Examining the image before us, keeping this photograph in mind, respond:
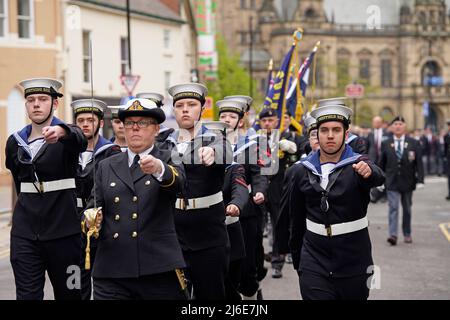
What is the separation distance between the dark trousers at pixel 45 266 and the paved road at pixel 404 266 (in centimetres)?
265

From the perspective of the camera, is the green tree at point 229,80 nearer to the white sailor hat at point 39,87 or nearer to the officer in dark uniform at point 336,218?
the white sailor hat at point 39,87

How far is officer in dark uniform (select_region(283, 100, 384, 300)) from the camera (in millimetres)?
7074

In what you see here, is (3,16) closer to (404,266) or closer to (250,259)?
(404,266)

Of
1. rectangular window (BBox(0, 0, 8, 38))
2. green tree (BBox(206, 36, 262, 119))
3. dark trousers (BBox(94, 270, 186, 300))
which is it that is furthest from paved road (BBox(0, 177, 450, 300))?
green tree (BBox(206, 36, 262, 119))

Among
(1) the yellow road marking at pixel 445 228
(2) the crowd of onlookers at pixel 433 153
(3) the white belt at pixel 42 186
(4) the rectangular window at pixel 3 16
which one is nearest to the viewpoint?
(3) the white belt at pixel 42 186

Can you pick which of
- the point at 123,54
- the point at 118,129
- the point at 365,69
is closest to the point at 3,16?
the point at 123,54

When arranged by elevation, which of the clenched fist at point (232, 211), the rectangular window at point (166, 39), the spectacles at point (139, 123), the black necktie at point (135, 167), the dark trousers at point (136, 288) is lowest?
the dark trousers at point (136, 288)

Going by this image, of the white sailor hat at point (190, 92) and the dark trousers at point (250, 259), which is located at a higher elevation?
the white sailor hat at point (190, 92)

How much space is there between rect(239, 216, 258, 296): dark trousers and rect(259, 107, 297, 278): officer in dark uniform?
1.77 meters

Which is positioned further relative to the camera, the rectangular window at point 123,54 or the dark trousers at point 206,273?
the rectangular window at point 123,54

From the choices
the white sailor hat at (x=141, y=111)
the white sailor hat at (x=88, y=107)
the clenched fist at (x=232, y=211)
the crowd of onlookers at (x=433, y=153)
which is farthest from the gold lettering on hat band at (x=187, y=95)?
the crowd of onlookers at (x=433, y=153)

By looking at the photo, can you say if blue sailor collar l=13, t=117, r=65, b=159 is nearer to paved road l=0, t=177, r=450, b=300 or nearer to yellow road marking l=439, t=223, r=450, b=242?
paved road l=0, t=177, r=450, b=300

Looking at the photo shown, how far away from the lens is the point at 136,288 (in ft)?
20.7

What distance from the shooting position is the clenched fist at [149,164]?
5.91 meters
